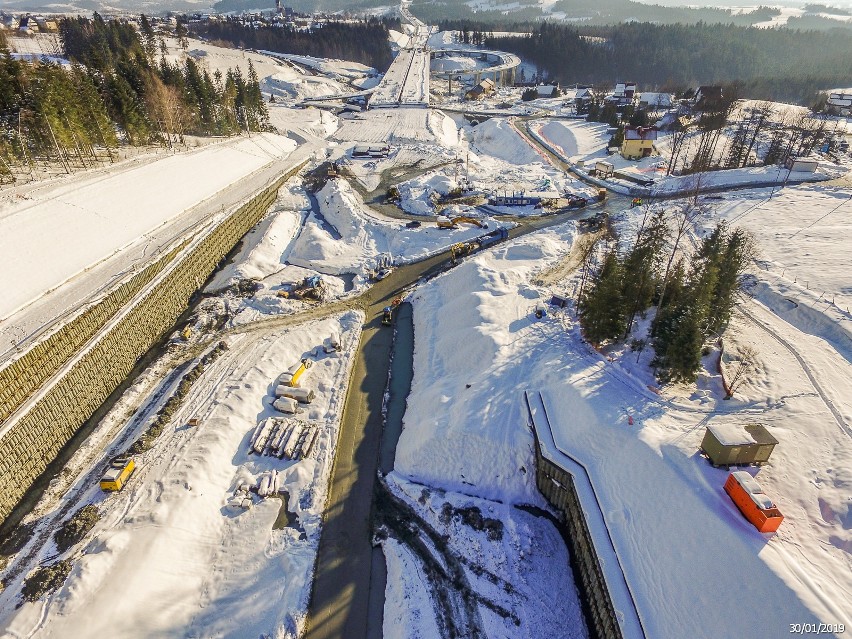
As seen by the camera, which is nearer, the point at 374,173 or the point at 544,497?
the point at 544,497

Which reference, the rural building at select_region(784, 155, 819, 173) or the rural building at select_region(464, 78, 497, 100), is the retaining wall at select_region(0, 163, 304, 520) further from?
the rural building at select_region(464, 78, 497, 100)

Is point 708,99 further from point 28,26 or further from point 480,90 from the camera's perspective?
point 28,26

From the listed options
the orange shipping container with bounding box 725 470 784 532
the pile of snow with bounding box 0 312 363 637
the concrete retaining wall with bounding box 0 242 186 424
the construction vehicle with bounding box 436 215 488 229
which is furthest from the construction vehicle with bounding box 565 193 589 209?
the concrete retaining wall with bounding box 0 242 186 424

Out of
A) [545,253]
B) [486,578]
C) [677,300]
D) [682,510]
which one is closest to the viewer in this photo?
[682,510]

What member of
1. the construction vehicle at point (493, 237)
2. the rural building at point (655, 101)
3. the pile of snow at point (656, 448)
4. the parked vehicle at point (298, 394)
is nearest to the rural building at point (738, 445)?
the pile of snow at point (656, 448)

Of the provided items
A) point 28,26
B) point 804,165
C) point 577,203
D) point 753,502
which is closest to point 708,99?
point 804,165

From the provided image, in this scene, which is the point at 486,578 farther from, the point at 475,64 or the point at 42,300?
the point at 475,64

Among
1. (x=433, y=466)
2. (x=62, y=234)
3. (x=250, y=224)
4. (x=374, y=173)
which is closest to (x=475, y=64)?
(x=374, y=173)
